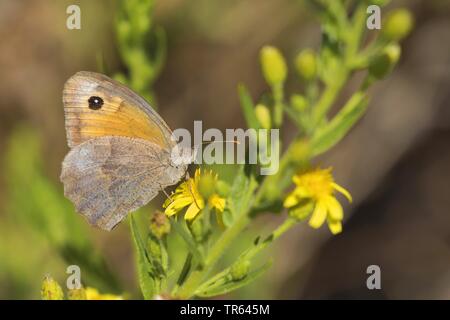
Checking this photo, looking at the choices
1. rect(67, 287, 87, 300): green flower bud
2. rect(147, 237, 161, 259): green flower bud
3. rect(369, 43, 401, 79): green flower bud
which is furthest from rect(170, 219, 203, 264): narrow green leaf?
rect(369, 43, 401, 79): green flower bud

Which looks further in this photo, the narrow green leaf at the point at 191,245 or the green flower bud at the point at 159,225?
the green flower bud at the point at 159,225

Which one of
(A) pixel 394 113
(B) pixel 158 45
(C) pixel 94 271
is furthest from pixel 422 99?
(C) pixel 94 271

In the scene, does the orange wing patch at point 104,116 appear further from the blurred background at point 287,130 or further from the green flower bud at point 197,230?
the blurred background at point 287,130

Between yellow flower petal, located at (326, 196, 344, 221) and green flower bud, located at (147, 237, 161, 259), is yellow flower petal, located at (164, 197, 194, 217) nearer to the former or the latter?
green flower bud, located at (147, 237, 161, 259)

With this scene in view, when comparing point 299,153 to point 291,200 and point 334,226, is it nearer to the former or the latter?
point 291,200

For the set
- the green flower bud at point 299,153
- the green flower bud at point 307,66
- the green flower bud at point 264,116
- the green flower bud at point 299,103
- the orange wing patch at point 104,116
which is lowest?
the green flower bud at point 299,153

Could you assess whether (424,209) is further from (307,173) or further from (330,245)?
(307,173)

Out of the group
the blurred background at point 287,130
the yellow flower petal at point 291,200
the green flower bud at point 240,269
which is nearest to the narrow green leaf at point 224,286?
A: the green flower bud at point 240,269
